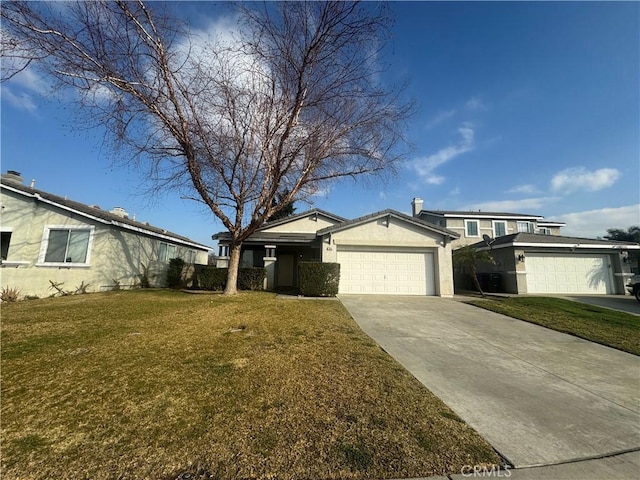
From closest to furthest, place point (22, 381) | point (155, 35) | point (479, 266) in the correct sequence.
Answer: point (22, 381), point (155, 35), point (479, 266)

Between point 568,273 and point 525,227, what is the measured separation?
9259 millimetres

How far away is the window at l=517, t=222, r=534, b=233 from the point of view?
25281 millimetres

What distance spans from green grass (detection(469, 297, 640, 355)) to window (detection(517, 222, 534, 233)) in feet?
47.1

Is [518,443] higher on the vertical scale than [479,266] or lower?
lower

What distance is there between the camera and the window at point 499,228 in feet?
81.3

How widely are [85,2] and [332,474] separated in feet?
39.5

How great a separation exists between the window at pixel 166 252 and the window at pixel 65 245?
490cm

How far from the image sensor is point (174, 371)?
4.25m

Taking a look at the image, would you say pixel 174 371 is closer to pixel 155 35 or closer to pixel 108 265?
pixel 155 35

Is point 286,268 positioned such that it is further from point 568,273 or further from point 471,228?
point 568,273

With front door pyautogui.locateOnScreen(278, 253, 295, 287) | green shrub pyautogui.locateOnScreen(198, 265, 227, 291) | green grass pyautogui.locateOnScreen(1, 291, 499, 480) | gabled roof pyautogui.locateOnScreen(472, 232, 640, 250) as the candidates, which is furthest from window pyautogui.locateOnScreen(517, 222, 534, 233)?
green grass pyautogui.locateOnScreen(1, 291, 499, 480)

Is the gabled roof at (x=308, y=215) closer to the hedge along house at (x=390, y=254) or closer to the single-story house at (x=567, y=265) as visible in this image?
the hedge along house at (x=390, y=254)

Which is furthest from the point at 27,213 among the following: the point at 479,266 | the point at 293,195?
the point at 479,266

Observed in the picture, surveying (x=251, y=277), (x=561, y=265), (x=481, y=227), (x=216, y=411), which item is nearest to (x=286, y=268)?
(x=251, y=277)
